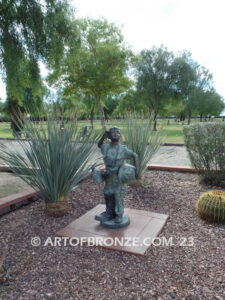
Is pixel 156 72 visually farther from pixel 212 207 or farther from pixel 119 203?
pixel 119 203

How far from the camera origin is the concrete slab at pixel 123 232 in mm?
2807

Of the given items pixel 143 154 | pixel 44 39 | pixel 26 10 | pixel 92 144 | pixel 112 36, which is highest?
pixel 112 36

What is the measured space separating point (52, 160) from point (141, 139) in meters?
2.22

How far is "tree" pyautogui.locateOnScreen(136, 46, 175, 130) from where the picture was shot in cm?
2548

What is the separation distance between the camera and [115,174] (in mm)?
3137

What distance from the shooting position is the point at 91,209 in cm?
391

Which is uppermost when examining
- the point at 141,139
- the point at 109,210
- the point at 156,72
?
the point at 156,72

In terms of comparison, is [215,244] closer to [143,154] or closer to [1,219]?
[143,154]

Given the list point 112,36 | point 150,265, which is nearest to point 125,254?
point 150,265

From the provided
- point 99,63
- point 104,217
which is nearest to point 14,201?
point 104,217

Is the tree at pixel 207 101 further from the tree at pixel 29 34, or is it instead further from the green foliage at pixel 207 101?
the tree at pixel 29 34

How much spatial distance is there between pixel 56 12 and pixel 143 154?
4010 mm

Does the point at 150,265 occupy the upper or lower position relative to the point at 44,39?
lower

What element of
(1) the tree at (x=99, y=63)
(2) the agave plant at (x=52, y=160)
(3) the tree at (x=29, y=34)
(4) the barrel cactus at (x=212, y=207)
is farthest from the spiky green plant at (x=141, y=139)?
(1) the tree at (x=99, y=63)
